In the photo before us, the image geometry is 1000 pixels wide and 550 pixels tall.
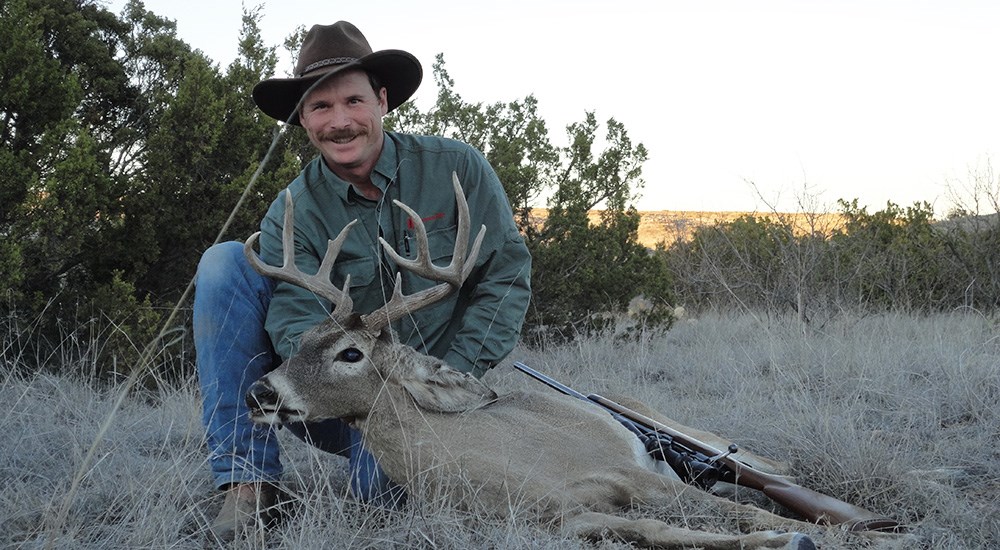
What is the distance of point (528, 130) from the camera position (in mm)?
8391

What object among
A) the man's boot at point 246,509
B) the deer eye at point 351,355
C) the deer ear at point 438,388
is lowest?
the man's boot at point 246,509

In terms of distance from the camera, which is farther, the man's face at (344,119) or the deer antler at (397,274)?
the man's face at (344,119)

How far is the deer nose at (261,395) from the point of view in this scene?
319 centimetres

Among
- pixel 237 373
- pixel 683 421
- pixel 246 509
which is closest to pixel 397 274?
pixel 237 373

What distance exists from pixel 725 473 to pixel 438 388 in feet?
3.78

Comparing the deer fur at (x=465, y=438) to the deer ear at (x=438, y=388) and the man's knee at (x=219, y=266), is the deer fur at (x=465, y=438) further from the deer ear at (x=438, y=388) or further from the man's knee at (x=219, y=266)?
the man's knee at (x=219, y=266)

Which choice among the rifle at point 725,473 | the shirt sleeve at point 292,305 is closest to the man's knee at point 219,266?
the shirt sleeve at point 292,305

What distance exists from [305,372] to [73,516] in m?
0.87

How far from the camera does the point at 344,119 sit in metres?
3.90

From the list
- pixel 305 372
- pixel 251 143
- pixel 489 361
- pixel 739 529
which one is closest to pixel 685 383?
pixel 489 361

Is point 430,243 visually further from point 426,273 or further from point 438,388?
point 438,388

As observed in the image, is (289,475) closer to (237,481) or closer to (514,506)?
(237,481)

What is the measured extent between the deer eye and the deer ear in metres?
0.18

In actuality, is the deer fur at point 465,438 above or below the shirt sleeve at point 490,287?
below
